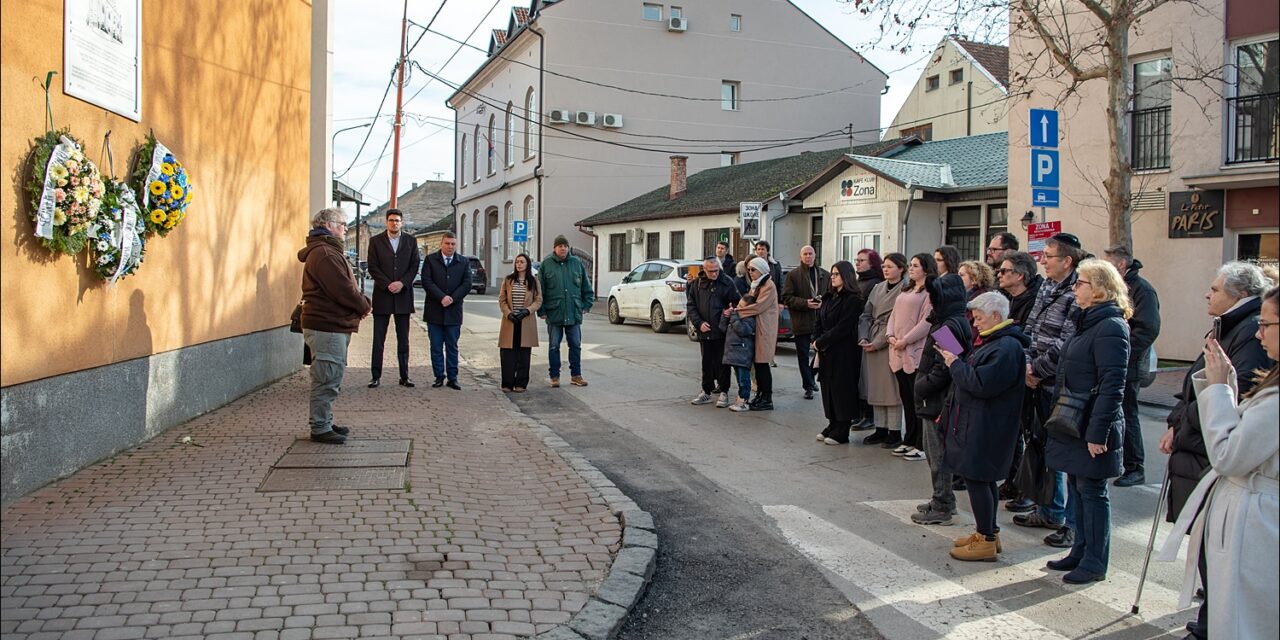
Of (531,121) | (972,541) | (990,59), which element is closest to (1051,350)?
(972,541)

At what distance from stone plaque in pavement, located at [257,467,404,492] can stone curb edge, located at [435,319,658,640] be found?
1.36m

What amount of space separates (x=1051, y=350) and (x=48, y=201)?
6.31 m

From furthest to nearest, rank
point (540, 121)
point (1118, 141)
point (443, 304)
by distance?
1. point (540, 121)
2. point (1118, 141)
3. point (443, 304)

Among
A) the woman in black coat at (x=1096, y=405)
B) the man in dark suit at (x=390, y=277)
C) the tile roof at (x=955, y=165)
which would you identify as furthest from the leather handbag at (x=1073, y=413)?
the tile roof at (x=955, y=165)

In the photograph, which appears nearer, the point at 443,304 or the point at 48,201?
the point at 48,201

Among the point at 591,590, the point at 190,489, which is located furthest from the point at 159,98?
the point at 591,590

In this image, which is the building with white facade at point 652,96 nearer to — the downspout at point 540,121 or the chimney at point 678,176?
the downspout at point 540,121

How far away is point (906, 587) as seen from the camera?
4973 mm

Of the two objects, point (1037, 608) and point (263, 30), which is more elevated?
point (263, 30)

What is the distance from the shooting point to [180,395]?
315 inches

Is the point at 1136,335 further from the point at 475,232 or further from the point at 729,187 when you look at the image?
the point at 475,232

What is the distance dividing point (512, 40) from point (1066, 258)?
3879 centimetres

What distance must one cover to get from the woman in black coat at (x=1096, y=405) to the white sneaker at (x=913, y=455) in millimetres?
2937

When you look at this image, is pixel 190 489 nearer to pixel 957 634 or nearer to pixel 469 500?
pixel 469 500
